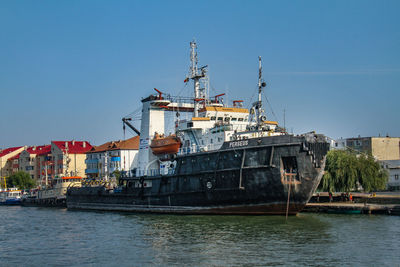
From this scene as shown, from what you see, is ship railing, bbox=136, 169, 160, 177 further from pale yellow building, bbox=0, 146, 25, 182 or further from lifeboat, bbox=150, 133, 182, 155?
pale yellow building, bbox=0, 146, 25, 182

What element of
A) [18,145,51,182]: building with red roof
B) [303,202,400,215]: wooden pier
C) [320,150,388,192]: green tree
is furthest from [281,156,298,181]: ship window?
[18,145,51,182]: building with red roof

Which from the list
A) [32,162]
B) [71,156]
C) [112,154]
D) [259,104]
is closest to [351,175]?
[259,104]

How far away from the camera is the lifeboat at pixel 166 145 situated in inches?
1381

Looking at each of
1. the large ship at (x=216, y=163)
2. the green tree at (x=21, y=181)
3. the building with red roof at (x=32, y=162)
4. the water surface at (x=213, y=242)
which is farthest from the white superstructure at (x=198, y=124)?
the building with red roof at (x=32, y=162)

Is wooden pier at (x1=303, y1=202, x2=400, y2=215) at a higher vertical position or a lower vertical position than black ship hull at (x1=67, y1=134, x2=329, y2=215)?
lower

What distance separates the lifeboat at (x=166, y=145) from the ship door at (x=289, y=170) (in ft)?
32.7

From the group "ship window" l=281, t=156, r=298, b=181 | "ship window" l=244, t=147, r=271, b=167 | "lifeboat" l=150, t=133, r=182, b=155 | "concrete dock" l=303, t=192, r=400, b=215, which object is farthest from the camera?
"lifeboat" l=150, t=133, r=182, b=155

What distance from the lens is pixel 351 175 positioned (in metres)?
36.9

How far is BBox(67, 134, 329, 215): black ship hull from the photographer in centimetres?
2714

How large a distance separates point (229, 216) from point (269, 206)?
3016 millimetres

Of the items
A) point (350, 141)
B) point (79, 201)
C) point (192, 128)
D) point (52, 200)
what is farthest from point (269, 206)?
point (350, 141)

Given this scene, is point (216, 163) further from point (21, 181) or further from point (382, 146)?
point (21, 181)

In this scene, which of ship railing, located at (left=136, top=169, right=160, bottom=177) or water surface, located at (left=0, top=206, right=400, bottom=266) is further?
ship railing, located at (left=136, top=169, right=160, bottom=177)

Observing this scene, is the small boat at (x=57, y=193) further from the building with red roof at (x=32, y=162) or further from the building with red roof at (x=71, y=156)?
the building with red roof at (x=32, y=162)
